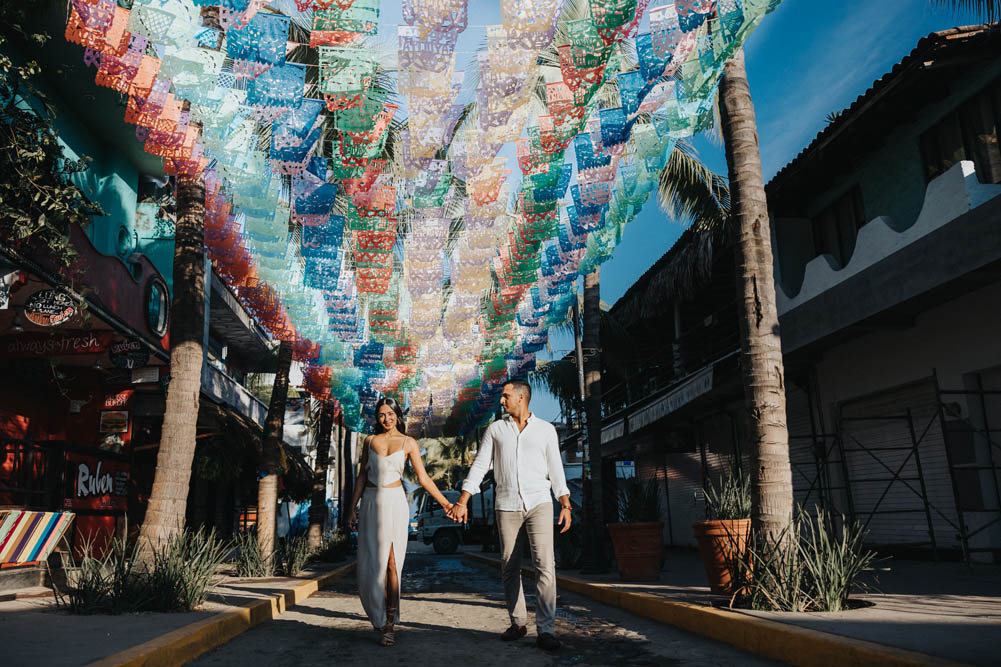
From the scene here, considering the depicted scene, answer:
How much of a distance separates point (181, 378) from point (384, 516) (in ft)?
11.3

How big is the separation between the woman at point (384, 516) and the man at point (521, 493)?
0.56 metres

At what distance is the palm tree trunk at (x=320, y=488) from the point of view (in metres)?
19.3

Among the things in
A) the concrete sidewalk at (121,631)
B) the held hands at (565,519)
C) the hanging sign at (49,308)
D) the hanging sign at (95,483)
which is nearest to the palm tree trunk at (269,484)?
the hanging sign at (95,483)

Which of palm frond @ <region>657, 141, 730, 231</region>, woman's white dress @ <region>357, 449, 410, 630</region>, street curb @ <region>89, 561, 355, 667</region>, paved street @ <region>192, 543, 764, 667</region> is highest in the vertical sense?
palm frond @ <region>657, 141, 730, 231</region>

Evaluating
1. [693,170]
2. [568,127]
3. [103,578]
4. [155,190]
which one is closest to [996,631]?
[568,127]

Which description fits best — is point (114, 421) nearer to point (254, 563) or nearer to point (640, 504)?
Answer: point (254, 563)

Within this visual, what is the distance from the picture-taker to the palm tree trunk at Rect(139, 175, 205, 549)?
27.1ft

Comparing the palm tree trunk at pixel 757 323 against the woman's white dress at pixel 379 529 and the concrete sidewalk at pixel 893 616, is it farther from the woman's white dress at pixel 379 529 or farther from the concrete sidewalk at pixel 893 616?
the woman's white dress at pixel 379 529

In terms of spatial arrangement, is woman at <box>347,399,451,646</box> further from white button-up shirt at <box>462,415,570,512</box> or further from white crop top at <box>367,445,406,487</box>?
white button-up shirt at <box>462,415,570,512</box>

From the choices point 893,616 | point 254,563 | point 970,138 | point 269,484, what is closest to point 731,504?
point 893,616

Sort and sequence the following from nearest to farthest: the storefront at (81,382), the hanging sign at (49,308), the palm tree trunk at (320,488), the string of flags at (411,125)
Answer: the string of flags at (411,125) → the hanging sign at (49,308) → the storefront at (81,382) → the palm tree trunk at (320,488)

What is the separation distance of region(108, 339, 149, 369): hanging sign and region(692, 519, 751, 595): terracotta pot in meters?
9.81

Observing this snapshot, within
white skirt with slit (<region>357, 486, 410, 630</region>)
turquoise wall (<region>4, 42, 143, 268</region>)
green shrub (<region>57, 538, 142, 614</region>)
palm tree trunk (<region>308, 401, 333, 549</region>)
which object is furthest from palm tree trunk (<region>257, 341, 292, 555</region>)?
white skirt with slit (<region>357, 486, 410, 630</region>)

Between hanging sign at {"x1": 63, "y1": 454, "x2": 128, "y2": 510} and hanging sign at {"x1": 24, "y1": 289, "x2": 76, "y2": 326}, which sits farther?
hanging sign at {"x1": 63, "y1": 454, "x2": 128, "y2": 510}
